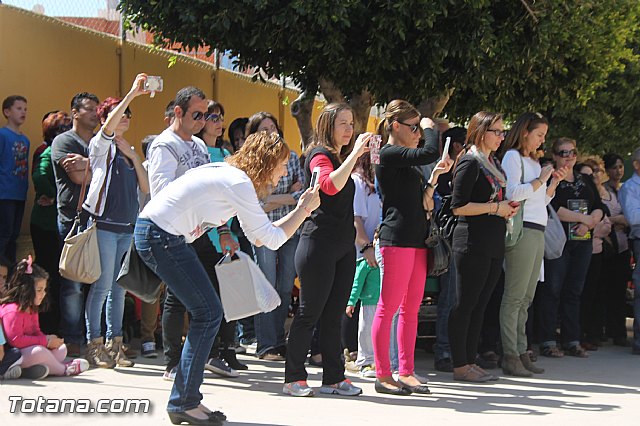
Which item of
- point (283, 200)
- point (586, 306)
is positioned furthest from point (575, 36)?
point (283, 200)

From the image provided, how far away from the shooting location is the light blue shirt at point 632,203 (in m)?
10.5

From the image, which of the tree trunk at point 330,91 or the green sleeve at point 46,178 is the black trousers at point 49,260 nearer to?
the green sleeve at point 46,178

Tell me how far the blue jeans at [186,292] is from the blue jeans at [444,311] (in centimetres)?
335

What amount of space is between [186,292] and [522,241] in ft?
12.1

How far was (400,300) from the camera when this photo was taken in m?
7.39

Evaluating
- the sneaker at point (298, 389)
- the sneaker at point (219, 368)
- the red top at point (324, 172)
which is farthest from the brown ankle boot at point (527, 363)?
the red top at point (324, 172)

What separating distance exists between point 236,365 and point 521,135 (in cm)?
320

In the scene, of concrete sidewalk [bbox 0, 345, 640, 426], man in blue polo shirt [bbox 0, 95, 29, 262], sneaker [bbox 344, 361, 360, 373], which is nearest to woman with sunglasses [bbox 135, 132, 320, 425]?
concrete sidewalk [bbox 0, 345, 640, 426]

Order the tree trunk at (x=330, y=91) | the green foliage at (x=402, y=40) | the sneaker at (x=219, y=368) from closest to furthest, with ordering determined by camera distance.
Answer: the sneaker at (x=219, y=368) → the green foliage at (x=402, y=40) → the tree trunk at (x=330, y=91)

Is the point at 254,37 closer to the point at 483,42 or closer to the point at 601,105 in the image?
the point at 483,42

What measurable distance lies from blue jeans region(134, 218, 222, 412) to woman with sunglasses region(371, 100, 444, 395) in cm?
180

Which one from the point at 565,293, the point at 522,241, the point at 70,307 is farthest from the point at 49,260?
the point at 565,293

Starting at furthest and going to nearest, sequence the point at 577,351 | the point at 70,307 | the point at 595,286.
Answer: the point at 595,286 → the point at 577,351 → the point at 70,307

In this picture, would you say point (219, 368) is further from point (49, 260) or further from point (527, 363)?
point (527, 363)
